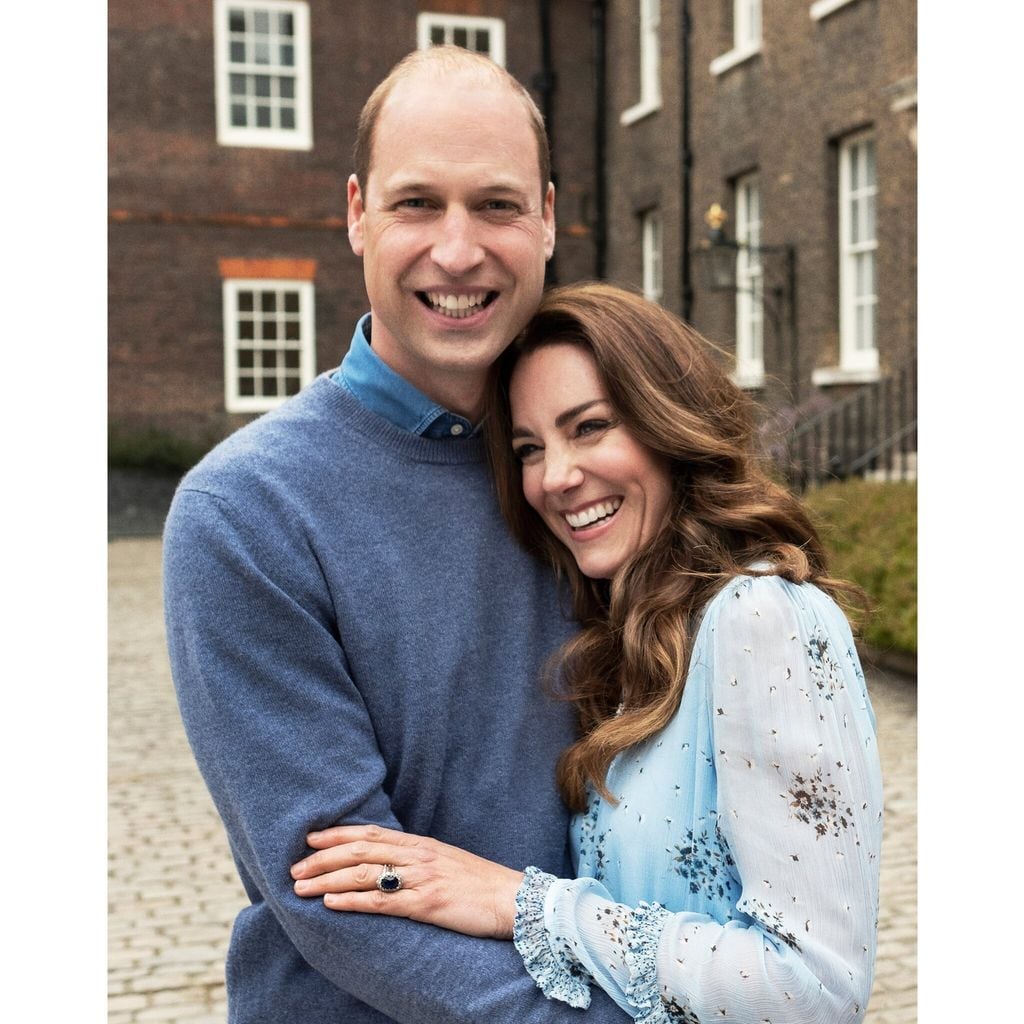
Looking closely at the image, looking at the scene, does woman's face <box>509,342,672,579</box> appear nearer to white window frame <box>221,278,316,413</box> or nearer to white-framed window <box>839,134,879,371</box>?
white-framed window <box>839,134,879,371</box>

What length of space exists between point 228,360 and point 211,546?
1860 centimetres

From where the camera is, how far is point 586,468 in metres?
2.09

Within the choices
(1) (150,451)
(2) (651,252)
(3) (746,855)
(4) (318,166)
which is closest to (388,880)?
(3) (746,855)

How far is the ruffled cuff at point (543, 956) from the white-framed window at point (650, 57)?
1818cm

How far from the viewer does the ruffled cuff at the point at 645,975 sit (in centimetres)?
173

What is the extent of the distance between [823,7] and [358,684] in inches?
552

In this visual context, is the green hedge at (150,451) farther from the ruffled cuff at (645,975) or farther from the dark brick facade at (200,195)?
the ruffled cuff at (645,975)

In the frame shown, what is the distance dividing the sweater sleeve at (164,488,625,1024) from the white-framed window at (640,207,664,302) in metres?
18.1

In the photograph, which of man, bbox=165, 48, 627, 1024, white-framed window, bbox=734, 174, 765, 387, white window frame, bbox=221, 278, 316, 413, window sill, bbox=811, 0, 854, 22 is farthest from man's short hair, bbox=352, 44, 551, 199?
white window frame, bbox=221, 278, 316, 413

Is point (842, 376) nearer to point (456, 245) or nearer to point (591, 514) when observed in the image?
point (591, 514)

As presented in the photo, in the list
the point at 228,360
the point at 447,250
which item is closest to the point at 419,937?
the point at 447,250
